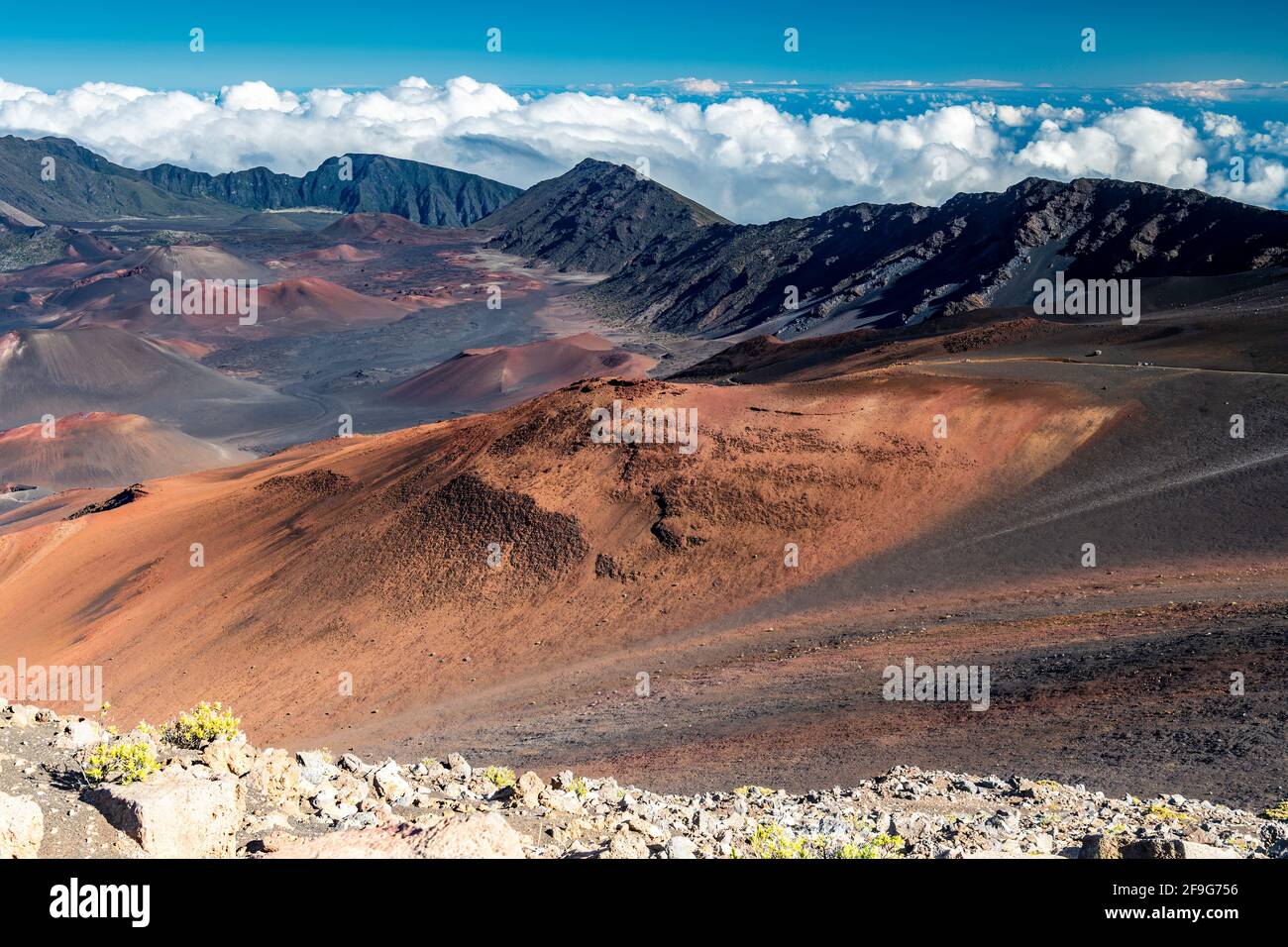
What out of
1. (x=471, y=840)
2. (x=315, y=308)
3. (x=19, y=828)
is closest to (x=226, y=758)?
(x=19, y=828)

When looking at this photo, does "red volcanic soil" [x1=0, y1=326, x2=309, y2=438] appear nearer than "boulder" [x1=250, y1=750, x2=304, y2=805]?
No

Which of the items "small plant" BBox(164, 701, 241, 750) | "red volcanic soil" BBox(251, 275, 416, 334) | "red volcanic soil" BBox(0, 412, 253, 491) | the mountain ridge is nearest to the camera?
"small plant" BBox(164, 701, 241, 750)

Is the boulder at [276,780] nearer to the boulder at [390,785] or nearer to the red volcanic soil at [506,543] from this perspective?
the boulder at [390,785]

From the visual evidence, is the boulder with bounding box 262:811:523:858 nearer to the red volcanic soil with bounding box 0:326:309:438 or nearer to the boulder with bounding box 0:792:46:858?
the boulder with bounding box 0:792:46:858

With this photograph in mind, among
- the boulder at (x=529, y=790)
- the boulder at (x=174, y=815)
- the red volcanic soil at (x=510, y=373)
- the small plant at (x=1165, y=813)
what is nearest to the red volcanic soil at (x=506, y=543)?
the boulder at (x=529, y=790)

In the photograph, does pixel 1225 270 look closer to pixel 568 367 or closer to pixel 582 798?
pixel 568 367

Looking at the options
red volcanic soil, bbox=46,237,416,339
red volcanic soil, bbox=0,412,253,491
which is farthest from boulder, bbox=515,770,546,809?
red volcanic soil, bbox=46,237,416,339

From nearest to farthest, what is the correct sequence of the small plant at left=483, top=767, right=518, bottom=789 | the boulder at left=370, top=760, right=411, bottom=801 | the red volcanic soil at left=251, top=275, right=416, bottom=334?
the boulder at left=370, top=760, right=411, bottom=801 → the small plant at left=483, top=767, right=518, bottom=789 → the red volcanic soil at left=251, top=275, right=416, bottom=334
